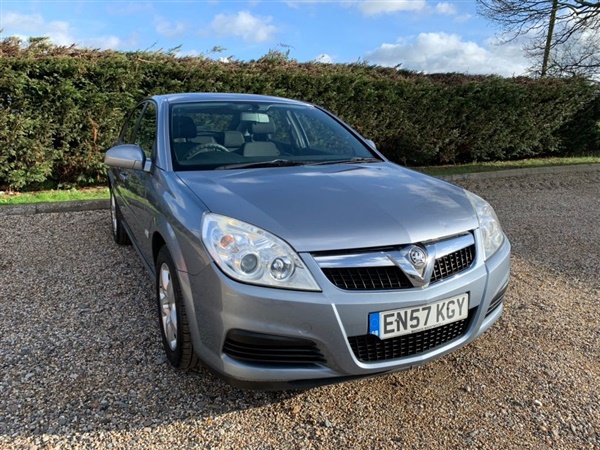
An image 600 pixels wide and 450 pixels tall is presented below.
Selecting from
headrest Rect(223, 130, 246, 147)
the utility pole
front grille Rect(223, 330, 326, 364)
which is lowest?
front grille Rect(223, 330, 326, 364)

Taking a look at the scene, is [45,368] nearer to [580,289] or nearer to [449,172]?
[580,289]

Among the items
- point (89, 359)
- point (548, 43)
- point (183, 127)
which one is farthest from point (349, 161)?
point (548, 43)

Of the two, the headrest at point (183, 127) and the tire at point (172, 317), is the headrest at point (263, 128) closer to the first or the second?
the headrest at point (183, 127)

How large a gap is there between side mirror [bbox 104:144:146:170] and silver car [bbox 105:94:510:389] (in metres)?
0.24

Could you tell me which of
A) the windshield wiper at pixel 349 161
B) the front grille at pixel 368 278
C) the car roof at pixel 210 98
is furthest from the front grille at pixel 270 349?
the car roof at pixel 210 98

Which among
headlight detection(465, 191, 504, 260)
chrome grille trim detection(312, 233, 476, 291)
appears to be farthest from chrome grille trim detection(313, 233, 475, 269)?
headlight detection(465, 191, 504, 260)

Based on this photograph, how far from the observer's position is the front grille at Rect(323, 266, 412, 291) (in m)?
1.92

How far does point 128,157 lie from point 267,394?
172cm

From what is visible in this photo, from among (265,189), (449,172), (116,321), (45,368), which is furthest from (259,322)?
(449,172)

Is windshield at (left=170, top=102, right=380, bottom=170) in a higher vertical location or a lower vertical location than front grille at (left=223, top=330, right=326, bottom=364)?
higher

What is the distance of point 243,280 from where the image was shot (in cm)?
191

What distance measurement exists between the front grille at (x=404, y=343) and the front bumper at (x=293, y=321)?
2cm

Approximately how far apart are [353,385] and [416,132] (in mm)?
7946

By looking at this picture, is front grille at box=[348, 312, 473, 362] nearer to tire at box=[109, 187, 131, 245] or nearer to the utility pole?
tire at box=[109, 187, 131, 245]
